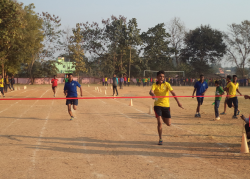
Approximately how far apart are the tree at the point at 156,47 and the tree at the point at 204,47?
5412 mm

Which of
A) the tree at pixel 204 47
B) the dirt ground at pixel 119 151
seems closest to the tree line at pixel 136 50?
the tree at pixel 204 47

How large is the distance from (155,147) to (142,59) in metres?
61.7

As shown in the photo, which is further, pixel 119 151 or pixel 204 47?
pixel 204 47

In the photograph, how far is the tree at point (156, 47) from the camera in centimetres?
6750

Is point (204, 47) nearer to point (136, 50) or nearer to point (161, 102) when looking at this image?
point (136, 50)

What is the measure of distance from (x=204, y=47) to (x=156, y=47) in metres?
11.2

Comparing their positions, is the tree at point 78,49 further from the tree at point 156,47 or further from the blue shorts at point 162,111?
the blue shorts at point 162,111

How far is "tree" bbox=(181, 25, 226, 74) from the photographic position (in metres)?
65.2

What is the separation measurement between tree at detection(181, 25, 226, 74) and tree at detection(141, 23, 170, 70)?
17.8 ft

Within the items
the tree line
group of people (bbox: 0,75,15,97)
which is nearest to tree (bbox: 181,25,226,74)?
the tree line

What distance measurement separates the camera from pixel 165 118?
7.43 m

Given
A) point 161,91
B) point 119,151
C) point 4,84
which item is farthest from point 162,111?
point 4,84

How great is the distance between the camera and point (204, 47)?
65500 mm

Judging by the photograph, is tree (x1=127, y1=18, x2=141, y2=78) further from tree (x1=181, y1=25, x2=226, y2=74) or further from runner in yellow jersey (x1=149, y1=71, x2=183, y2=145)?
Answer: runner in yellow jersey (x1=149, y1=71, x2=183, y2=145)
